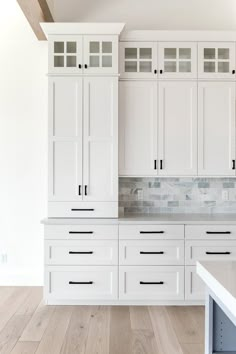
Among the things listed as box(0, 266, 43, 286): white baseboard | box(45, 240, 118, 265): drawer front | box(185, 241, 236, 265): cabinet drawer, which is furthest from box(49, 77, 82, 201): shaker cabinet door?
box(185, 241, 236, 265): cabinet drawer

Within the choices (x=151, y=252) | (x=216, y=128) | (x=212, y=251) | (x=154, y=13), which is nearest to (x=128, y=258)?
(x=151, y=252)

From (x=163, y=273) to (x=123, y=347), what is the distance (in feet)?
2.93

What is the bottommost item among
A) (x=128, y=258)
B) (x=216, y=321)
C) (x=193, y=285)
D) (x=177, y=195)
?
(x=193, y=285)

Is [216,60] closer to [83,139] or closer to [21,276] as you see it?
[83,139]

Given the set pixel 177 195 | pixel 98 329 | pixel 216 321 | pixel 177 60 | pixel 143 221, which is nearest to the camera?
pixel 216 321

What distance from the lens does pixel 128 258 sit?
10.5ft

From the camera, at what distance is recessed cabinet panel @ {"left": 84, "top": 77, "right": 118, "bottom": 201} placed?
3.32m

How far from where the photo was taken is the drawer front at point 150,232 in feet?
10.6

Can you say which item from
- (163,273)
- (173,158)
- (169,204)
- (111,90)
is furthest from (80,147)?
(163,273)

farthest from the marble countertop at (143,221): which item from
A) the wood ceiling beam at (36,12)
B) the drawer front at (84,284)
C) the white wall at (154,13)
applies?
the white wall at (154,13)

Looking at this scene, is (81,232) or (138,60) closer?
(81,232)

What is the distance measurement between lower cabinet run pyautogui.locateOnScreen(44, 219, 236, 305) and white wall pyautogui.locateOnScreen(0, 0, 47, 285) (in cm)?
71

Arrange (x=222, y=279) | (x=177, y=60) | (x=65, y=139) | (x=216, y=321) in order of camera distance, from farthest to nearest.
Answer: (x=177, y=60) → (x=65, y=139) → (x=216, y=321) → (x=222, y=279)

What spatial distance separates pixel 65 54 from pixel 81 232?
1.72 metres
